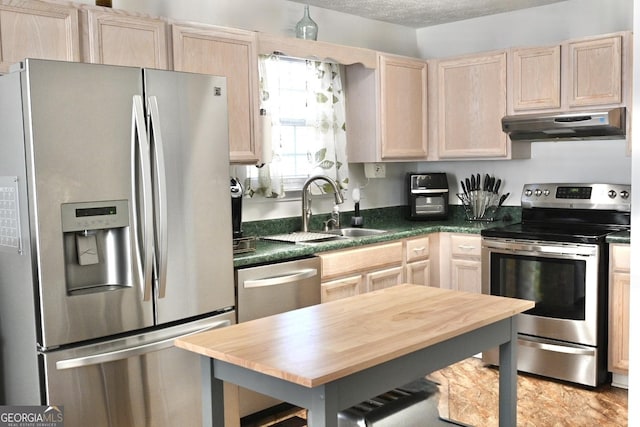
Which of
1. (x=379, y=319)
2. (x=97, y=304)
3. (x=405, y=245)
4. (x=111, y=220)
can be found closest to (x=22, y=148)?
(x=111, y=220)

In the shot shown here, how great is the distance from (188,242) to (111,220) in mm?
393

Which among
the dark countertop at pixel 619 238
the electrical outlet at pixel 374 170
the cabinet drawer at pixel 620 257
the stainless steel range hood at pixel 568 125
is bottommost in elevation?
the cabinet drawer at pixel 620 257

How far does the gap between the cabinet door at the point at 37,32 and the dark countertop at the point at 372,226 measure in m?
1.29

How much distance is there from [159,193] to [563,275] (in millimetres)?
2597

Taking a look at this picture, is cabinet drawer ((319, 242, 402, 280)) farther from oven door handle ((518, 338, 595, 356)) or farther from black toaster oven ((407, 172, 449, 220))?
oven door handle ((518, 338, 595, 356))

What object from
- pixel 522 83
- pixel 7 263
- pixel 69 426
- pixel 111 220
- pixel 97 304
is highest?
pixel 522 83

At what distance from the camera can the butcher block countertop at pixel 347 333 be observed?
1852mm

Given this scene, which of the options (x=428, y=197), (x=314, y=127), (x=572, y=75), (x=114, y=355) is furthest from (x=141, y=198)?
(x=572, y=75)

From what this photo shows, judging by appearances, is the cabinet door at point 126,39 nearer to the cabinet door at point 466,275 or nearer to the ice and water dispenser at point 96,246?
the ice and water dispenser at point 96,246

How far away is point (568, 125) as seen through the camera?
4.35 meters

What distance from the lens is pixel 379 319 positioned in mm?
2324

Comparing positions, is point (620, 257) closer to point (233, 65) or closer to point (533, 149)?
point (533, 149)

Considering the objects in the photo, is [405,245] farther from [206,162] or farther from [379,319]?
[379,319]

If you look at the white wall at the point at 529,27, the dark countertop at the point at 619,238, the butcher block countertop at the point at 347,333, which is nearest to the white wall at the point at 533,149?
the white wall at the point at 529,27
